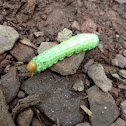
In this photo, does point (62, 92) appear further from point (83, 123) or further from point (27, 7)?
point (27, 7)

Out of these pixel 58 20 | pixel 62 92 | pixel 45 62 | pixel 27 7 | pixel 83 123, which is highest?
pixel 27 7

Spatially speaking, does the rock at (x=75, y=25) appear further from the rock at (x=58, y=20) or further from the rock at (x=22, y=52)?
the rock at (x=22, y=52)

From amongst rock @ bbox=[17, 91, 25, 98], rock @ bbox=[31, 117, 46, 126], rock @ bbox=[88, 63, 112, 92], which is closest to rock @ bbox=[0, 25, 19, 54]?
rock @ bbox=[17, 91, 25, 98]

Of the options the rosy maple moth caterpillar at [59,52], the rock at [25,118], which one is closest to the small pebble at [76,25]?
the rosy maple moth caterpillar at [59,52]

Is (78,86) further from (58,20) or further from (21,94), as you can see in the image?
(58,20)

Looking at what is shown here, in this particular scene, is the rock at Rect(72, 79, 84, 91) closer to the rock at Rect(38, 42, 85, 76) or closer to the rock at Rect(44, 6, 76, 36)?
the rock at Rect(38, 42, 85, 76)

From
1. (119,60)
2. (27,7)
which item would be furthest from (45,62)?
(119,60)
